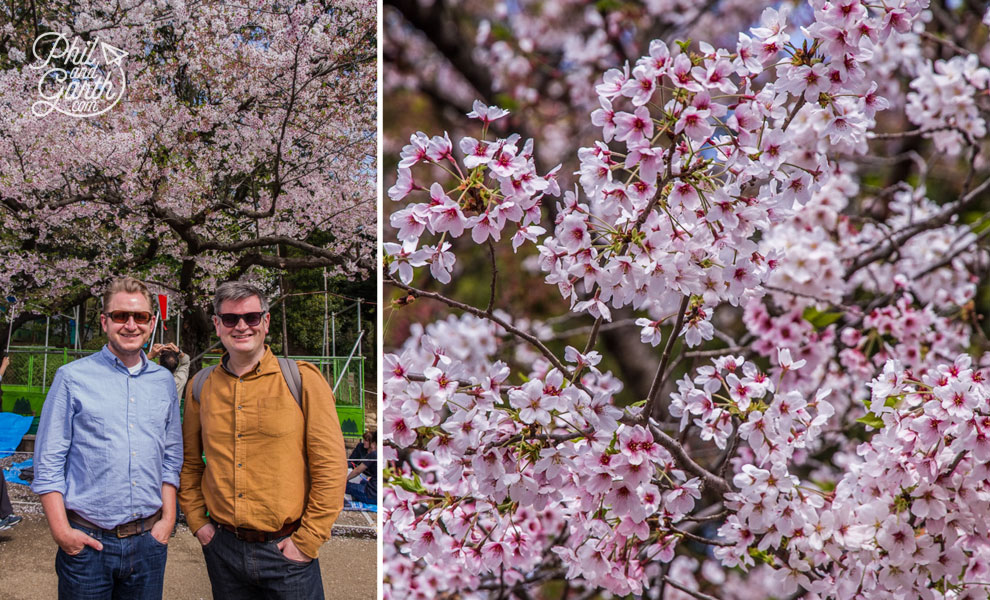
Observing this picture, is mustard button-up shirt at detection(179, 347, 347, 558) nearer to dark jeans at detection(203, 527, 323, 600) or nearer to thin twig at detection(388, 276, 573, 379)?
dark jeans at detection(203, 527, 323, 600)

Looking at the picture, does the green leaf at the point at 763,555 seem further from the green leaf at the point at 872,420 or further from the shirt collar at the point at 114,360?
the shirt collar at the point at 114,360

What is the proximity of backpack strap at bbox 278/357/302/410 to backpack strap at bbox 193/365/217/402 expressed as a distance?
4.9 inches

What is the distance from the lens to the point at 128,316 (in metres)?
1.40

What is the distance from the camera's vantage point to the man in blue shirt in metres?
1.33

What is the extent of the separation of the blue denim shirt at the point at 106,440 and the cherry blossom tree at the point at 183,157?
0.13 m

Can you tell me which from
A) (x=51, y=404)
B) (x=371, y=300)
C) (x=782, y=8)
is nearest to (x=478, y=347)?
(x=371, y=300)

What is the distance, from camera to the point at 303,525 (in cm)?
142

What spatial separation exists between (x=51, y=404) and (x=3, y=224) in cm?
39

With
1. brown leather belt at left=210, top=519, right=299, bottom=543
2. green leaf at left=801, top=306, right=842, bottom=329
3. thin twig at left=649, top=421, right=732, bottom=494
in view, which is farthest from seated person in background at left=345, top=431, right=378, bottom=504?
green leaf at left=801, top=306, right=842, bottom=329

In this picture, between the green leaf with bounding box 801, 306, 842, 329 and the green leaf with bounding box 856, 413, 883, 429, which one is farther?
the green leaf with bounding box 801, 306, 842, 329

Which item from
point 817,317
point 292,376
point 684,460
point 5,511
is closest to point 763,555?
point 684,460

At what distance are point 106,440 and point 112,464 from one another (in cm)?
4

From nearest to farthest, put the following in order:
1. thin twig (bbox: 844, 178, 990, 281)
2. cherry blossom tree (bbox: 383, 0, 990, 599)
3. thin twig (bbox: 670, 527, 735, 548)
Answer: cherry blossom tree (bbox: 383, 0, 990, 599) → thin twig (bbox: 670, 527, 735, 548) → thin twig (bbox: 844, 178, 990, 281)

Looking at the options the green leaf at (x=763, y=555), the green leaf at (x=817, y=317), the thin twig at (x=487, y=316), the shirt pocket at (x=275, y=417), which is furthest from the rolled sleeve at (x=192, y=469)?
the green leaf at (x=817, y=317)
